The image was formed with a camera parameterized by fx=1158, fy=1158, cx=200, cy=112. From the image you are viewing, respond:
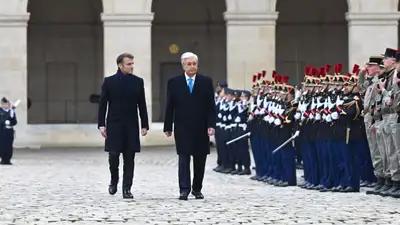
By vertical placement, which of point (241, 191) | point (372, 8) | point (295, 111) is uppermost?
point (372, 8)

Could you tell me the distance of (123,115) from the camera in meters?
15.0

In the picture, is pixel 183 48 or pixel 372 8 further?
pixel 183 48

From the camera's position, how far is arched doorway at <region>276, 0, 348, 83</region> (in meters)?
39.1

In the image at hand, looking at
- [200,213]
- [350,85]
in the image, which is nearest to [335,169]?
[350,85]

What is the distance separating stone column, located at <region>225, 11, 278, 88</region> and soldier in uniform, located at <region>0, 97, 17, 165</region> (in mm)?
7585

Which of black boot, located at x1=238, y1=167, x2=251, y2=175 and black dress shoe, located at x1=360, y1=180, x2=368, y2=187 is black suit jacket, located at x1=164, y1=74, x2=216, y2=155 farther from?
black boot, located at x1=238, y1=167, x2=251, y2=175

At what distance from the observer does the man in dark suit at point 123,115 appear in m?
15.0

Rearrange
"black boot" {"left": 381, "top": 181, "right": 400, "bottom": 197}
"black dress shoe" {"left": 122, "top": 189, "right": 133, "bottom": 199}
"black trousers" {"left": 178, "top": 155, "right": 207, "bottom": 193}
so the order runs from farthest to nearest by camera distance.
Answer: "black boot" {"left": 381, "top": 181, "right": 400, "bottom": 197}, "black dress shoe" {"left": 122, "top": 189, "right": 133, "bottom": 199}, "black trousers" {"left": 178, "top": 155, "right": 207, "bottom": 193}

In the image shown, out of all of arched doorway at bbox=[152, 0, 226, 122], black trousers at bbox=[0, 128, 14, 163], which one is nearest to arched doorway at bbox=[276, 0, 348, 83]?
arched doorway at bbox=[152, 0, 226, 122]

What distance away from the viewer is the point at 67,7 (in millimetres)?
39219

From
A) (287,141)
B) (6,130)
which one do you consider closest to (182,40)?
(6,130)

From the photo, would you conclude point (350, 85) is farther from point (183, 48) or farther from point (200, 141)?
point (183, 48)

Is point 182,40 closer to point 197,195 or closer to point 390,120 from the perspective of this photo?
point 390,120

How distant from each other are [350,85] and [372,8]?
676 inches
